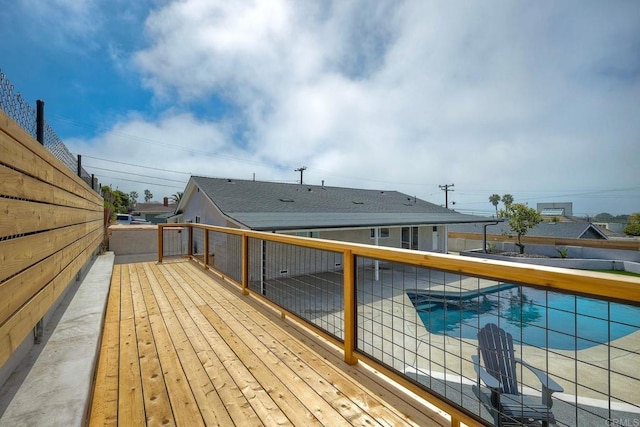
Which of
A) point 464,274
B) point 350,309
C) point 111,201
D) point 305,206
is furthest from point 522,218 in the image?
point 111,201

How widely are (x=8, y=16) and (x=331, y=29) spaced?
A: 21.0 ft

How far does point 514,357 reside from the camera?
366cm

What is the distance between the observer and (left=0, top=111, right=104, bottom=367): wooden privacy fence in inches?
53.2

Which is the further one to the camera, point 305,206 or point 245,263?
point 305,206

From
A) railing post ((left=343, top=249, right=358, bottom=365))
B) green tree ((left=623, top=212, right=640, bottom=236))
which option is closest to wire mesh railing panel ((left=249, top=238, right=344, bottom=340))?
railing post ((left=343, top=249, right=358, bottom=365))

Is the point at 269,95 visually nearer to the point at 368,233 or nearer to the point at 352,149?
the point at 368,233

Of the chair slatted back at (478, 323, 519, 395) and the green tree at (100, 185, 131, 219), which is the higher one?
the green tree at (100, 185, 131, 219)

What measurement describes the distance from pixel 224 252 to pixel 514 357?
218 inches

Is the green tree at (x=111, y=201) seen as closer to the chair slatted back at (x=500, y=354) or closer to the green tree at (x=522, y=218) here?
the chair slatted back at (x=500, y=354)

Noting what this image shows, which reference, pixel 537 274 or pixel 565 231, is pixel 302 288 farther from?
pixel 565 231

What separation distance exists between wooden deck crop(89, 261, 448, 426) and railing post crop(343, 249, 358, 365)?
0.09 m

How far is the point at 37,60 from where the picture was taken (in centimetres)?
700

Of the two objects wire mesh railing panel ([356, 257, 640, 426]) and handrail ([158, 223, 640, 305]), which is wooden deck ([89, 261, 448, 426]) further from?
handrail ([158, 223, 640, 305])

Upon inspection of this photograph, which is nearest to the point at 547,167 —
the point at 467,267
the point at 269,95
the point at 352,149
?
the point at 352,149
